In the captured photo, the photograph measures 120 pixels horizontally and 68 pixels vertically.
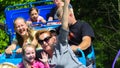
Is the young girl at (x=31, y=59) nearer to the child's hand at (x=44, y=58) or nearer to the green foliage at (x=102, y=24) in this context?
the child's hand at (x=44, y=58)

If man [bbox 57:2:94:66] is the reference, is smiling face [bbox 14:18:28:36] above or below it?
above

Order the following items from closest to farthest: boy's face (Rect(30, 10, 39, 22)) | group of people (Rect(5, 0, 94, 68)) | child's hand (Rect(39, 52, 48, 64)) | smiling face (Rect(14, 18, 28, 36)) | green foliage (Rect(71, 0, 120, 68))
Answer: group of people (Rect(5, 0, 94, 68)) < child's hand (Rect(39, 52, 48, 64)) < smiling face (Rect(14, 18, 28, 36)) < boy's face (Rect(30, 10, 39, 22)) < green foliage (Rect(71, 0, 120, 68))

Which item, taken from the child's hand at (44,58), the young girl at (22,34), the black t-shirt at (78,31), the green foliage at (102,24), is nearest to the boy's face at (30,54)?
the child's hand at (44,58)

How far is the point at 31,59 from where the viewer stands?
17.0 ft

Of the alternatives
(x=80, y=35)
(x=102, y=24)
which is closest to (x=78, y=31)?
(x=80, y=35)

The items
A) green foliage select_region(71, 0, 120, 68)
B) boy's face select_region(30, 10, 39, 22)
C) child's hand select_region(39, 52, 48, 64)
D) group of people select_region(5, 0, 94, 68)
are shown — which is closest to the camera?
group of people select_region(5, 0, 94, 68)

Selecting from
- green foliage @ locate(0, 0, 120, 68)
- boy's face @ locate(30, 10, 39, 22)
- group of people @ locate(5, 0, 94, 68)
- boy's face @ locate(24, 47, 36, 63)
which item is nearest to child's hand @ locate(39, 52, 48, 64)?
group of people @ locate(5, 0, 94, 68)

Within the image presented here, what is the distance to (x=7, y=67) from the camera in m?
4.70

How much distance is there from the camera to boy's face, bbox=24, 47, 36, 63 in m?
5.11

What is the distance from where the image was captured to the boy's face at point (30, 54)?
5.11 meters

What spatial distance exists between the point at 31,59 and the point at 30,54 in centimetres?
8

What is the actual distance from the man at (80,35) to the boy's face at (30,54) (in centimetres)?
61

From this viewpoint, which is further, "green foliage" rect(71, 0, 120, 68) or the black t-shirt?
"green foliage" rect(71, 0, 120, 68)

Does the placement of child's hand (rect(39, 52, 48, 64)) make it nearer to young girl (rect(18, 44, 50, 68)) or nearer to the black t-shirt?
young girl (rect(18, 44, 50, 68))
